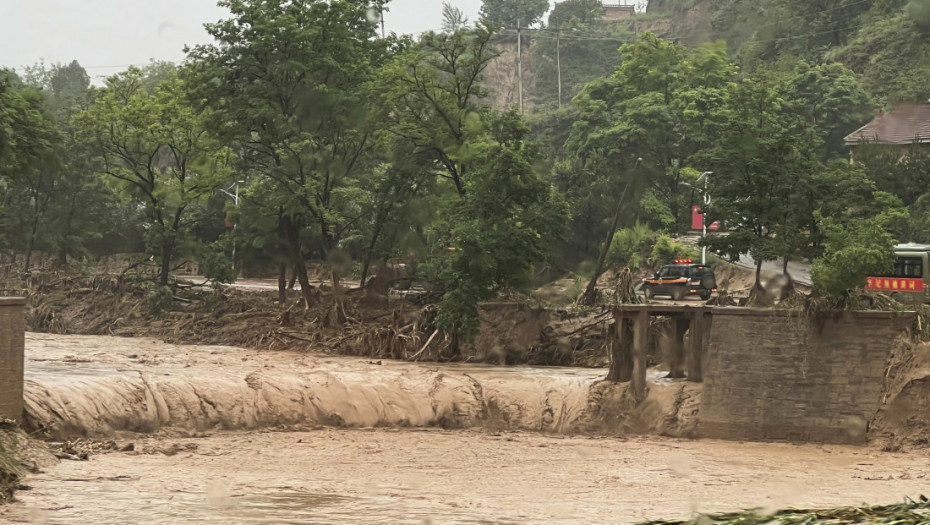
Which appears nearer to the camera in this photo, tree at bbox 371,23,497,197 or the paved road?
tree at bbox 371,23,497,197

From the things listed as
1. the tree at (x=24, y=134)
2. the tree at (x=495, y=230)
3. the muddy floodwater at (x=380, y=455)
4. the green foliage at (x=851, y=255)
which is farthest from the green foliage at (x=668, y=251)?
the green foliage at (x=851, y=255)

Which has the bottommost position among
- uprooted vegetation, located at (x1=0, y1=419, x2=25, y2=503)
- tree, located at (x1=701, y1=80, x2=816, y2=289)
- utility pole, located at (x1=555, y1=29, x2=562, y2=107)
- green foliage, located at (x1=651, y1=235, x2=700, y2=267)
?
uprooted vegetation, located at (x1=0, y1=419, x2=25, y2=503)

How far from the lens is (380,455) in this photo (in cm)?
2925

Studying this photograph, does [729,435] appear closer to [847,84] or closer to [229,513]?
[229,513]

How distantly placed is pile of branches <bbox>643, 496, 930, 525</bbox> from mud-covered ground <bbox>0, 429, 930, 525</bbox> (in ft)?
23.8

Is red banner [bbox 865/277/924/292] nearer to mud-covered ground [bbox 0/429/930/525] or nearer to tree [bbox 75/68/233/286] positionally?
mud-covered ground [bbox 0/429/930/525]

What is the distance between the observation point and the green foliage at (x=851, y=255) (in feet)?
101

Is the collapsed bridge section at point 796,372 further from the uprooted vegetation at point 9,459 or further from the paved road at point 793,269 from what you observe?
the uprooted vegetation at point 9,459

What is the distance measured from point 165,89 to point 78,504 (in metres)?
42.0

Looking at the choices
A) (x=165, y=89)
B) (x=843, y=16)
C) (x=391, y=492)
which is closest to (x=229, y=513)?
(x=391, y=492)

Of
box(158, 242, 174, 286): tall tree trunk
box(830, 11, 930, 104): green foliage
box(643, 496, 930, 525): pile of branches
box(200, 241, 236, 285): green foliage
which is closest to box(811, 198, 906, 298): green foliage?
box(643, 496, 930, 525): pile of branches

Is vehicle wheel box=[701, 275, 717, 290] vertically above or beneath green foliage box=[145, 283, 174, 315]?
above

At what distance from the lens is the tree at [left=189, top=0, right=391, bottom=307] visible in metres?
52.3

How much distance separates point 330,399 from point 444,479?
34.0 feet
